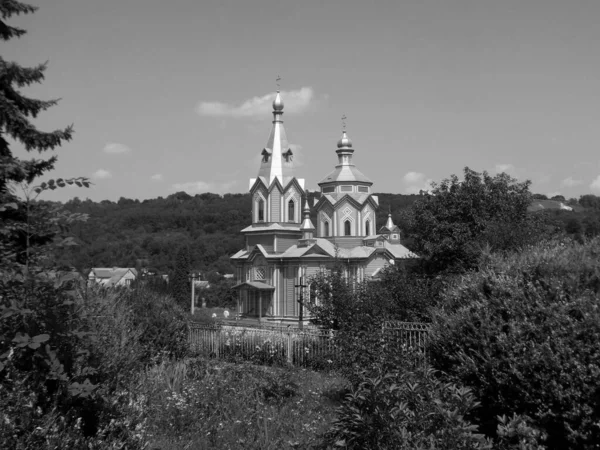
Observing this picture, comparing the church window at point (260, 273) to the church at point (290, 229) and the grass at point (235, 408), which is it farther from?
the grass at point (235, 408)

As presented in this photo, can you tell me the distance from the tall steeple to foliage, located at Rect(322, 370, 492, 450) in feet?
116

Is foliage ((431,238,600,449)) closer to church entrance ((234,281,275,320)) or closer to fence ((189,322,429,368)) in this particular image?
fence ((189,322,429,368))

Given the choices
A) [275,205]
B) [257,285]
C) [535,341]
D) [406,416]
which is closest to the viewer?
[406,416]

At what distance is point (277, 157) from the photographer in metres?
42.6

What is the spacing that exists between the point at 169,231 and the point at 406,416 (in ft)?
325

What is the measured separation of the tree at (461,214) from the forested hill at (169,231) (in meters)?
49.6

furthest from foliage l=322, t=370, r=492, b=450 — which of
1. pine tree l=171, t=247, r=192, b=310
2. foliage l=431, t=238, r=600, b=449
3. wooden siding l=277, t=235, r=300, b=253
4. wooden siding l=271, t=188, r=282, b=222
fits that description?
pine tree l=171, t=247, r=192, b=310

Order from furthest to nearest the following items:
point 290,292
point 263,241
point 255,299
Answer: point 263,241 < point 255,299 < point 290,292

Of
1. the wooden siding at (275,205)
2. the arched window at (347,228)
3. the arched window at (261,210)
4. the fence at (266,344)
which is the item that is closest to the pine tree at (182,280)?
the arched window at (261,210)

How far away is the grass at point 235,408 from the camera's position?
7598 millimetres

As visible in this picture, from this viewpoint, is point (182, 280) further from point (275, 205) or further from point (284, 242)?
point (275, 205)

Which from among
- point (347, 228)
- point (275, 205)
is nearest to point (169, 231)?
point (275, 205)

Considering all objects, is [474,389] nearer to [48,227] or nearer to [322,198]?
[48,227]

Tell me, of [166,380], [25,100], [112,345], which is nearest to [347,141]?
[25,100]
